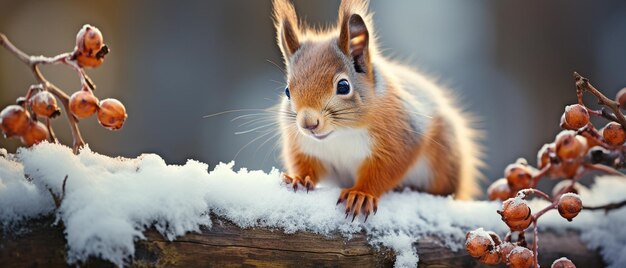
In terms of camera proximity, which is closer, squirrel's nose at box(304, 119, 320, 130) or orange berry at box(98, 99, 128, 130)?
orange berry at box(98, 99, 128, 130)

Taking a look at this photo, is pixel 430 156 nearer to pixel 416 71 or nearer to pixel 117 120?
pixel 416 71

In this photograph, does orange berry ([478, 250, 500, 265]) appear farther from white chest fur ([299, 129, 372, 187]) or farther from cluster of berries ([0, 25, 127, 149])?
cluster of berries ([0, 25, 127, 149])

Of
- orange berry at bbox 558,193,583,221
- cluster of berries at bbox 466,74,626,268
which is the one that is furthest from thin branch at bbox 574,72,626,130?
orange berry at bbox 558,193,583,221

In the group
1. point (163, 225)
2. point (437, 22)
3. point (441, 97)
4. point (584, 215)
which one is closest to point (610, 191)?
point (584, 215)

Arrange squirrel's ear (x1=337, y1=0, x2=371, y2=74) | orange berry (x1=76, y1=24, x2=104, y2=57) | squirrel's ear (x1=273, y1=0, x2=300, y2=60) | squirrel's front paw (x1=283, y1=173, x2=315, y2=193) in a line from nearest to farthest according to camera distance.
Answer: orange berry (x1=76, y1=24, x2=104, y2=57) → squirrel's front paw (x1=283, y1=173, x2=315, y2=193) → squirrel's ear (x1=337, y1=0, x2=371, y2=74) → squirrel's ear (x1=273, y1=0, x2=300, y2=60)

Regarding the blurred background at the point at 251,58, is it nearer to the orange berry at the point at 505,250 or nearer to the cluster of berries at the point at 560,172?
the cluster of berries at the point at 560,172

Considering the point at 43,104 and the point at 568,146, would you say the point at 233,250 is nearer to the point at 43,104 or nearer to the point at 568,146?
the point at 43,104

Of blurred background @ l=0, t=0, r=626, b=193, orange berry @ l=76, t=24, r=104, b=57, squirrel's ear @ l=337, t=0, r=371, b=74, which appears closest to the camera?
orange berry @ l=76, t=24, r=104, b=57

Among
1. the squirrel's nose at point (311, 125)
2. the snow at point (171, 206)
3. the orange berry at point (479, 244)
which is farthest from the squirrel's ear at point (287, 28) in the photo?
the orange berry at point (479, 244)
